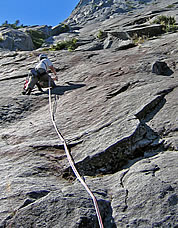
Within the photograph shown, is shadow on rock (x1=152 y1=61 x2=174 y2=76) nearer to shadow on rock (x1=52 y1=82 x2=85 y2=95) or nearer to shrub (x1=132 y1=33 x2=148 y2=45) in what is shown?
shadow on rock (x1=52 y1=82 x2=85 y2=95)

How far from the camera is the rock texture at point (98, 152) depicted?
293 centimetres

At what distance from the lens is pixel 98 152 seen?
4.15 meters

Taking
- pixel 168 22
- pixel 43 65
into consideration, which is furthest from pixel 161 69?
pixel 168 22

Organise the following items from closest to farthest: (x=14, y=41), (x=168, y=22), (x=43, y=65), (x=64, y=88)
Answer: (x=64, y=88), (x=43, y=65), (x=168, y=22), (x=14, y=41)

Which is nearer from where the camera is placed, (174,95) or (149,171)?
(149,171)

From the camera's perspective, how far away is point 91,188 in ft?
11.3

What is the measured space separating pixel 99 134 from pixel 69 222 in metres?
2.18

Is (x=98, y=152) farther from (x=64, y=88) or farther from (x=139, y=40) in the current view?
(x=139, y=40)

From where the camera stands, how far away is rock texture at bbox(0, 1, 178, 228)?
2.93 metres

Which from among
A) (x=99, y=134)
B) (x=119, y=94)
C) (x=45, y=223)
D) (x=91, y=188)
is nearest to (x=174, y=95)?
(x=119, y=94)

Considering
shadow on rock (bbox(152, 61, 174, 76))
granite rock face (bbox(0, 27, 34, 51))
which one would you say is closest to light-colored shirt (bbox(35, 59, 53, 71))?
shadow on rock (bbox(152, 61, 174, 76))

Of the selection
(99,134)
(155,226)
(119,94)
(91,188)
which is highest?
(119,94)

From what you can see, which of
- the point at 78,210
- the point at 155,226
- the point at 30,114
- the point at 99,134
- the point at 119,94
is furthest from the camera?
the point at 30,114

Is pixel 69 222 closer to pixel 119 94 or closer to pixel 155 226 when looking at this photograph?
pixel 155 226
